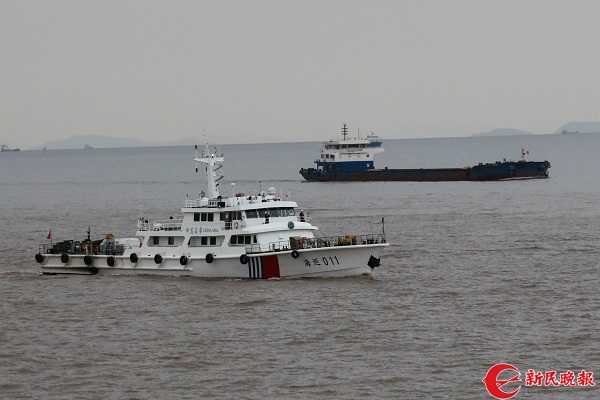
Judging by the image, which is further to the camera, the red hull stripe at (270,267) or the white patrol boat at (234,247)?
the red hull stripe at (270,267)

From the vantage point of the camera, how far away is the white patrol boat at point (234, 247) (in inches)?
1845

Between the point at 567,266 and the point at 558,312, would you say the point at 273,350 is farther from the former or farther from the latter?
the point at 567,266

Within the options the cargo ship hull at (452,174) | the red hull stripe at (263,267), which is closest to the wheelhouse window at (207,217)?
the red hull stripe at (263,267)

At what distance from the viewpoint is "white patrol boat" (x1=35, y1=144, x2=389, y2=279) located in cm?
4688

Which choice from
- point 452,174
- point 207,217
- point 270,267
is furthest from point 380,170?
point 270,267

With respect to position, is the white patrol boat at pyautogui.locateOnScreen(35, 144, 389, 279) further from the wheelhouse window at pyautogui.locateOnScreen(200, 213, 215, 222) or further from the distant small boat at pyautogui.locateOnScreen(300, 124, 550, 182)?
the distant small boat at pyautogui.locateOnScreen(300, 124, 550, 182)

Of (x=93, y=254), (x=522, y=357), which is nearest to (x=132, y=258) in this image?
(x=93, y=254)

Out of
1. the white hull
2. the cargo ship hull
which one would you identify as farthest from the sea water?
the cargo ship hull

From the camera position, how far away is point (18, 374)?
108 ft

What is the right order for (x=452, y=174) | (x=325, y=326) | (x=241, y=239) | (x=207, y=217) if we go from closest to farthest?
(x=325, y=326)
(x=241, y=239)
(x=207, y=217)
(x=452, y=174)

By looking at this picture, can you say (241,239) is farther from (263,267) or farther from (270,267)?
(270,267)

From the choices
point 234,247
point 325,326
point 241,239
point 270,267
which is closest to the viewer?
point 325,326

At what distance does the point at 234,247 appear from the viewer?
4775 centimetres

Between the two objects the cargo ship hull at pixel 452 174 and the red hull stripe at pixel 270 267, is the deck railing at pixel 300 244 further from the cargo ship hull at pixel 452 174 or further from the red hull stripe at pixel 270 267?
the cargo ship hull at pixel 452 174
